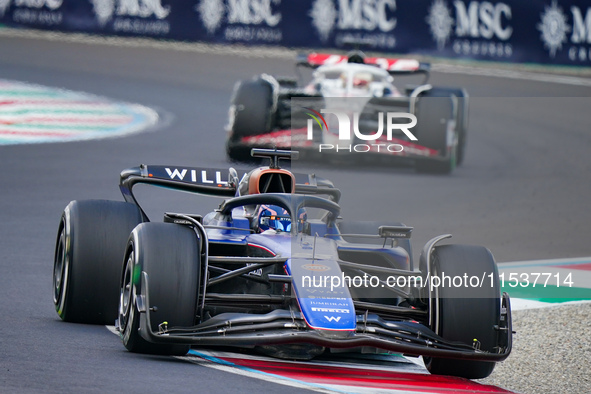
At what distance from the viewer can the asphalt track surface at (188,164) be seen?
6.25 metres

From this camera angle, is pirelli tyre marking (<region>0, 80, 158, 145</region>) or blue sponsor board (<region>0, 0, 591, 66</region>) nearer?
pirelli tyre marking (<region>0, 80, 158, 145</region>)

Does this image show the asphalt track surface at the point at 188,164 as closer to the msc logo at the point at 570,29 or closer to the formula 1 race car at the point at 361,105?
the formula 1 race car at the point at 361,105

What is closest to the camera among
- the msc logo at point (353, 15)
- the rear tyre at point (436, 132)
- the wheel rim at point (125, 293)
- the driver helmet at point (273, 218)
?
the wheel rim at point (125, 293)

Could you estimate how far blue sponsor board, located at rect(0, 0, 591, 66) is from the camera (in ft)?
79.8

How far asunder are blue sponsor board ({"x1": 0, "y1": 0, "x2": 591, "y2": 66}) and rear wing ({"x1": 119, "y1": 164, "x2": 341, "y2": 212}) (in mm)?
15699

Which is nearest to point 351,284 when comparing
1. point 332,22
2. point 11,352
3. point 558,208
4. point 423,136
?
point 11,352

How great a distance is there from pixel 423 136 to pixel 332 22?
9.92 meters

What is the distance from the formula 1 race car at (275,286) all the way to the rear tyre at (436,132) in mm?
7170

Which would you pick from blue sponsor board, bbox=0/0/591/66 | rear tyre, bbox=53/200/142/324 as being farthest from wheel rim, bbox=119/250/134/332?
blue sponsor board, bbox=0/0/591/66

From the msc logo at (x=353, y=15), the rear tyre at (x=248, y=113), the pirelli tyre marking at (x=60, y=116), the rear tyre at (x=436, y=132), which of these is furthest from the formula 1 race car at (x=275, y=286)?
the msc logo at (x=353, y=15)

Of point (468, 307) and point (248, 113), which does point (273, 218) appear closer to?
point (468, 307)

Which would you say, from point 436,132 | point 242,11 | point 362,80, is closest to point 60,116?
point 362,80

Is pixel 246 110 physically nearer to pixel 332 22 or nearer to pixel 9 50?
pixel 332 22

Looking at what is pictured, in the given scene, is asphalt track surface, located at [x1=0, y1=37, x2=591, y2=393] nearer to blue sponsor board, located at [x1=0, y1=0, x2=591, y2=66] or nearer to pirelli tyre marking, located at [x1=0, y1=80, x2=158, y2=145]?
pirelli tyre marking, located at [x1=0, y1=80, x2=158, y2=145]
